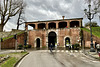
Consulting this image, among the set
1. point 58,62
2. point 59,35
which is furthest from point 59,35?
point 58,62

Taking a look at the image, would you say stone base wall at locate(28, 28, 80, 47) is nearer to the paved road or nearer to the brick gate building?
the brick gate building

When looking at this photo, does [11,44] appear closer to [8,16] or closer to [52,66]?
[8,16]

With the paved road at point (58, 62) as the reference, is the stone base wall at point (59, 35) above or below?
above

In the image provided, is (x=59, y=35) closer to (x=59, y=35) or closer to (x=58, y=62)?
(x=59, y=35)

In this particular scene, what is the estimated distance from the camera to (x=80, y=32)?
2323 centimetres

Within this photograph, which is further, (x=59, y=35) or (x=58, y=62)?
(x=59, y=35)

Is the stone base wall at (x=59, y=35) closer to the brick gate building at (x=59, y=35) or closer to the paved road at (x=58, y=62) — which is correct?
the brick gate building at (x=59, y=35)

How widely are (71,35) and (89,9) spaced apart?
11.4m

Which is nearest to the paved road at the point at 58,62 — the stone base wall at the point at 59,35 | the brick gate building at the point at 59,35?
the stone base wall at the point at 59,35

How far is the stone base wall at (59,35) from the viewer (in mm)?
23734

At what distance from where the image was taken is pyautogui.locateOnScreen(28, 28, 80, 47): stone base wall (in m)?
23.7

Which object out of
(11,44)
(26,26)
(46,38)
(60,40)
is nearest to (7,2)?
(26,26)

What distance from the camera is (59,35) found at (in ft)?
82.4

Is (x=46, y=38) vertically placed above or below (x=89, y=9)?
below
